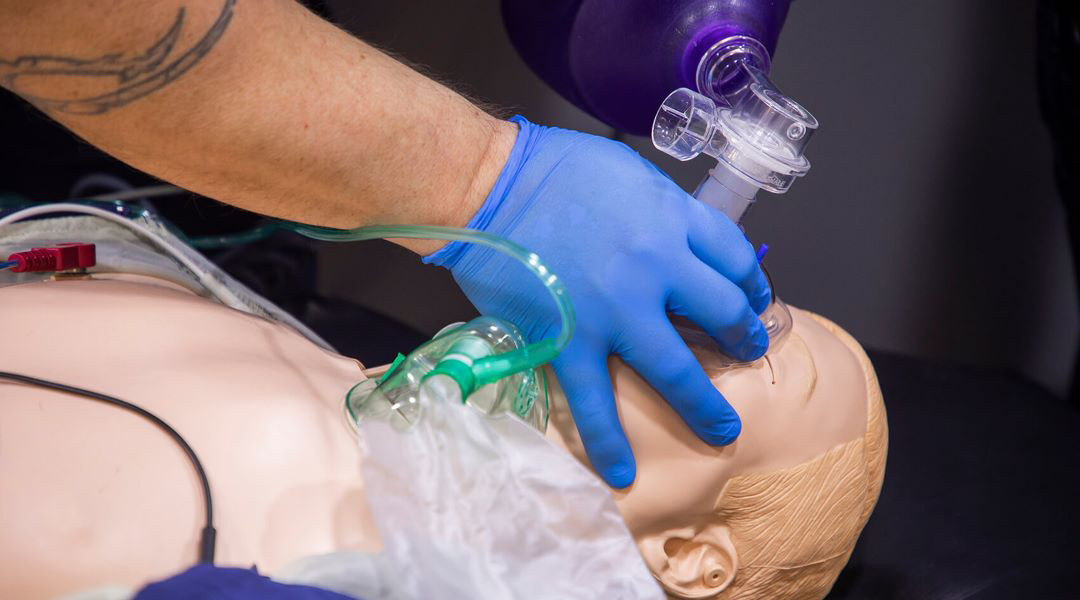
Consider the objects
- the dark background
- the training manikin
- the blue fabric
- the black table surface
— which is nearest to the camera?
the blue fabric

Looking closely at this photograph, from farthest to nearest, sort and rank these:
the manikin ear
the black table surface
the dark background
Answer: the dark background → the black table surface → the manikin ear

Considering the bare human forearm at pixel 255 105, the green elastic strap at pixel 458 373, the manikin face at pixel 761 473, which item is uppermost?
the bare human forearm at pixel 255 105

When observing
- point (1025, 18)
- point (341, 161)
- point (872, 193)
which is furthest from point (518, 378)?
point (1025, 18)

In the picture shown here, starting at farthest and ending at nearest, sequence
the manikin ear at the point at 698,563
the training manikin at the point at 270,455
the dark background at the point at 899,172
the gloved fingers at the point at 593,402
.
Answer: the dark background at the point at 899,172
the manikin ear at the point at 698,563
the gloved fingers at the point at 593,402
the training manikin at the point at 270,455

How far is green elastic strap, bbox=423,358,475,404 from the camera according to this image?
2.82ft

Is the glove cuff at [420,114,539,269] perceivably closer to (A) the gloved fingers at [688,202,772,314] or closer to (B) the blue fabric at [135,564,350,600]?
(A) the gloved fingers at [688,202,772,314]

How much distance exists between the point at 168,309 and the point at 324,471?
0.28 meters

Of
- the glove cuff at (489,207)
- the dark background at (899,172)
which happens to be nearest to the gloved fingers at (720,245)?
the glove cuff at (489,207)

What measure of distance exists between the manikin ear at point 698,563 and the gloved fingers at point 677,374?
178mm

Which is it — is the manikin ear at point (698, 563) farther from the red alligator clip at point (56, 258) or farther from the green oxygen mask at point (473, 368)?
the red alligator clip at point (56, 258)

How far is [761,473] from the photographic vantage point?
1114 mm

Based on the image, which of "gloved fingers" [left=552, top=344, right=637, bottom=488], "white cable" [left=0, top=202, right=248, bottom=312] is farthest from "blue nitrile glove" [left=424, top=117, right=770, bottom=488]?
"white cable" [left=0, top=202, right=248, bottom=312]

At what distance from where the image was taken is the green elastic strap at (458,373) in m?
0.86

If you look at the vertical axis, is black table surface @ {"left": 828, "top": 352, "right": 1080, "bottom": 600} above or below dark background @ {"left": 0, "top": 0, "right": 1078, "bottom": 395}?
below
